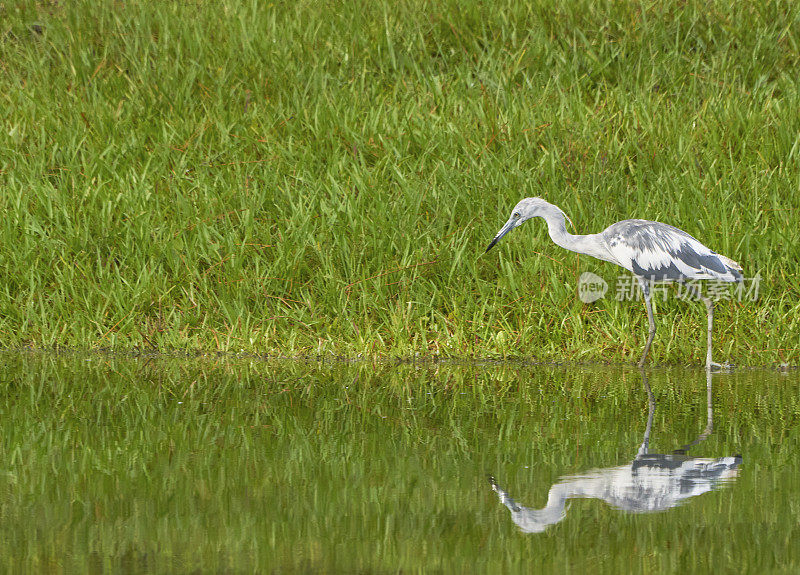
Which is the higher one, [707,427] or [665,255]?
[665,255]

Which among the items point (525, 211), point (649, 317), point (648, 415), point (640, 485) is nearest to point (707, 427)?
point (648, 415)

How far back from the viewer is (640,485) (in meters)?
4.20

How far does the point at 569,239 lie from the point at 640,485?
3.35 m

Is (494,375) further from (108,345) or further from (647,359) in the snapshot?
(108,345)

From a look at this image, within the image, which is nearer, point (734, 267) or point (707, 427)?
point (707, 427)

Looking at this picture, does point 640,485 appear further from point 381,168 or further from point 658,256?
point 381,168

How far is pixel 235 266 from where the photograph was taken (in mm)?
7914

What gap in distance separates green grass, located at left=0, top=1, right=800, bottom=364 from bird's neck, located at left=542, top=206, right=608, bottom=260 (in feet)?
1.03

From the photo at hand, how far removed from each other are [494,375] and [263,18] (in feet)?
20.6

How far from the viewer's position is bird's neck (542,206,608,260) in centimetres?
728

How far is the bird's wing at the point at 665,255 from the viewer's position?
705 centimetres

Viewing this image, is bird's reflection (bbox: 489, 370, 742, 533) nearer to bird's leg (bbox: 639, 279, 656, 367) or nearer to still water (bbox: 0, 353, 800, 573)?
still water (bbox: 0, 353, 800, 573)

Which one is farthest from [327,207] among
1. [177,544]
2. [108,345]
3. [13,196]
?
[177,544]

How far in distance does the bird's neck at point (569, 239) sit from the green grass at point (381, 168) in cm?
31
